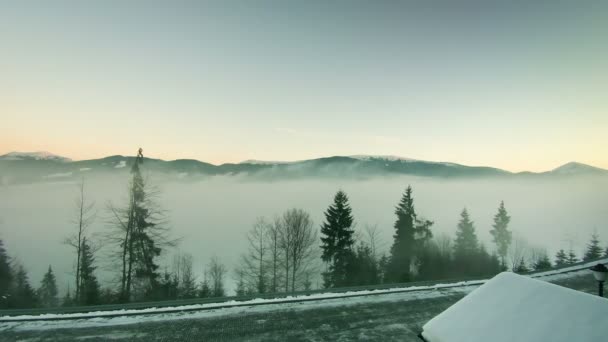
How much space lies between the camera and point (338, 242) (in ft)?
104

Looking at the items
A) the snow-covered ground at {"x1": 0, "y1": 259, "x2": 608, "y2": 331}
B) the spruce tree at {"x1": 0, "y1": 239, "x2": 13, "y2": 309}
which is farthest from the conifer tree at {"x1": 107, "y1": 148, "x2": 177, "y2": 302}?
the spruce tree at {"x1": 0, "y1": 239, "x2": 13, "y2": 309}

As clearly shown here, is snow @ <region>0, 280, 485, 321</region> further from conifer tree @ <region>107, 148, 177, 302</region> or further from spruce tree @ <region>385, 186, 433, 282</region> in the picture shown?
spruce tree @ <region>385, 186, 433, 282</region>

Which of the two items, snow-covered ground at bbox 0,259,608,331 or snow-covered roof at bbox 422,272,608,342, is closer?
snow-covered roof at bbox 422,272,608,342

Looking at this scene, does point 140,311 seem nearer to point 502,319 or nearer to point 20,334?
point 20,334

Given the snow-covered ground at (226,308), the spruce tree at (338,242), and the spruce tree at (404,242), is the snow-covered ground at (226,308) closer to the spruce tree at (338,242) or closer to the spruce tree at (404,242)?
the spruce tree at (338,242)

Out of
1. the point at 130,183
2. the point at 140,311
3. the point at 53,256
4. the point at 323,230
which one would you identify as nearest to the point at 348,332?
the point at 140,311

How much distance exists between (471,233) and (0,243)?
62580 millimetres

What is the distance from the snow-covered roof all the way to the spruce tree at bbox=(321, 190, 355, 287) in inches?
1006

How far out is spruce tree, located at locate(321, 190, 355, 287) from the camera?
31.0 m

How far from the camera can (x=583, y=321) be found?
4.57m

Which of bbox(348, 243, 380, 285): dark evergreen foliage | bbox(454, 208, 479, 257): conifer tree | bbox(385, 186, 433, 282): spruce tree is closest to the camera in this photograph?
bbox(348, 243, 380, 285): dark evergreen foliage

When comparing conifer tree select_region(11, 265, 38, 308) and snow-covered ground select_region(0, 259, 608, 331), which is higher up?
snow-covered ground select_region(0, 259, 608, 331)

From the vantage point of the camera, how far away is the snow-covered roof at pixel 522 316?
14.9 ft

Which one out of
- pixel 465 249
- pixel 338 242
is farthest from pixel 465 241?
pixel 338 242
